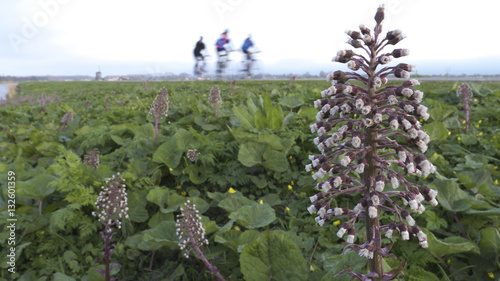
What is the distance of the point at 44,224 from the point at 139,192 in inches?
38.8

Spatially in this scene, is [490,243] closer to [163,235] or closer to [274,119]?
[163,235]

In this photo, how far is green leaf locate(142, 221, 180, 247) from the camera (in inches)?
112

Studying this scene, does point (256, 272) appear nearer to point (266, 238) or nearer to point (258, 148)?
point (266, 238)

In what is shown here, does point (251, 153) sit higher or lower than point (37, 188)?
higher

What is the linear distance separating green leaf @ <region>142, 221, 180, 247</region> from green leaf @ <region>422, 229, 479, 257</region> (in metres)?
2.05

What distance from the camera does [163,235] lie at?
2975 mm

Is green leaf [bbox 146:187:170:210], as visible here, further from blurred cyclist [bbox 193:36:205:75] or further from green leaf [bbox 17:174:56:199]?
blurred cyclist [bbox 193:36:205:75]

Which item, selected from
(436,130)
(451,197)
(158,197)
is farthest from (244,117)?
(451,197)

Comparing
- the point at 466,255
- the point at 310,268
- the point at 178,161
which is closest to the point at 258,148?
the point at 178,161

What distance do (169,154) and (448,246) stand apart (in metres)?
3.20

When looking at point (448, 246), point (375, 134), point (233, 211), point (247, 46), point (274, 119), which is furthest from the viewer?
point (247, 46)

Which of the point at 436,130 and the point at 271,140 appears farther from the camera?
the point at 436,130

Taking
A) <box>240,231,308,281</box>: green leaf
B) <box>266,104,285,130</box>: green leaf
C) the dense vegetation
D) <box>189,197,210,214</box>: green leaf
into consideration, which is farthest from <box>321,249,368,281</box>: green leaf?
<box>266,104,285,130</box>: green leaf

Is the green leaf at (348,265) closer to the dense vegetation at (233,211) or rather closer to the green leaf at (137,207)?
the dense vegetation at (233,211)
